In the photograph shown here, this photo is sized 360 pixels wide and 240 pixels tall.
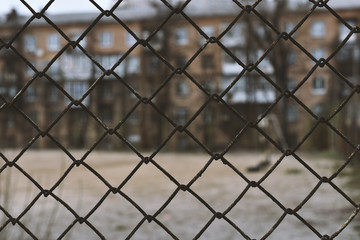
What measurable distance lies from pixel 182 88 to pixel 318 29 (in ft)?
33.5

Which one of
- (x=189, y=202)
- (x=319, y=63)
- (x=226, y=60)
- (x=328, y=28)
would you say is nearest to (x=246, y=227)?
(x=189, y=202)

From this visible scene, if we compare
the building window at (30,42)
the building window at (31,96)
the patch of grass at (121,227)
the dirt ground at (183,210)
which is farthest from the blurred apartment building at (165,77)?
the patch of grass at (121,227)

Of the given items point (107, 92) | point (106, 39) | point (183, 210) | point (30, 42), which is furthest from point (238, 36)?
point (183, 210)

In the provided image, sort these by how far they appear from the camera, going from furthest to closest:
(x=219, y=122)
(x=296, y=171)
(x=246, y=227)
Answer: (x=219, y=122), (x=296, y=171), (x=246, y=227)

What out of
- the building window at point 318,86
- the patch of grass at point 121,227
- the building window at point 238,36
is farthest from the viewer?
the building window at point 318,86

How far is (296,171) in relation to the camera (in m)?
13.1

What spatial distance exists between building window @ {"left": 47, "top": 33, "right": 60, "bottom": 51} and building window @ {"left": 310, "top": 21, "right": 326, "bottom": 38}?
18.6 m

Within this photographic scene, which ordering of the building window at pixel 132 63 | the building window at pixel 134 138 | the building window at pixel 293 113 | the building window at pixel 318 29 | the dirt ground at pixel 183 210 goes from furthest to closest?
the building window at pixel 318 29 < the building window at pixel 132 63 < the building window at pixel 293 113 < the building window at pixel 134 138 < the dirt ground at pixel 183 210

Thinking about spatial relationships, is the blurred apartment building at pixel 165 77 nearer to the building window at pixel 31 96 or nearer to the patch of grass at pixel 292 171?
the building window at pixel 31 96

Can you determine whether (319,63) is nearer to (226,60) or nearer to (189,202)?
(189,202)

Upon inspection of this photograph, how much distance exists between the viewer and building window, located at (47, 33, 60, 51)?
38.5 m

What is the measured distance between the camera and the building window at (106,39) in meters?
37.1

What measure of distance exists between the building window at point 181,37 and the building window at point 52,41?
9.33m

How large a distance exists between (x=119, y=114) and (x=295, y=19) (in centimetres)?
1366
